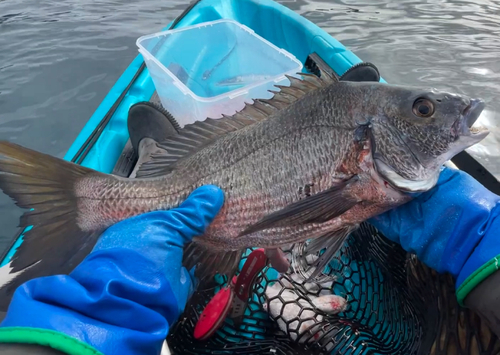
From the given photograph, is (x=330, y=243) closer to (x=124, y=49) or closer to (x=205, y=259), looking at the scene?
(x=205, y=259)

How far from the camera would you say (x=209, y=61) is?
133 inches

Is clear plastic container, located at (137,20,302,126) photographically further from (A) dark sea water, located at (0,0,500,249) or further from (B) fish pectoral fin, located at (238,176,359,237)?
(A) dark sea water, located at (0,0,500,249)

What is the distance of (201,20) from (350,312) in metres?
3.24

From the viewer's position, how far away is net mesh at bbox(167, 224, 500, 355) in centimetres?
151

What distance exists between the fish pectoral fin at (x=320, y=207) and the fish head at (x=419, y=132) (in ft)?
0.53

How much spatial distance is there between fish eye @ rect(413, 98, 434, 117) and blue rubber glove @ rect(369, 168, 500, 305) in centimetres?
33

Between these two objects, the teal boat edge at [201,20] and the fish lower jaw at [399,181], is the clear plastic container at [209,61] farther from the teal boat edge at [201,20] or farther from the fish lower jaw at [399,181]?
the fish lower jaw at [399,181]

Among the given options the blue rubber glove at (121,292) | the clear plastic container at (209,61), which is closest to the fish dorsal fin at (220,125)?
the blue rubber glove at (121,292)

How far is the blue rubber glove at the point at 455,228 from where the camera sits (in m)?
1.29

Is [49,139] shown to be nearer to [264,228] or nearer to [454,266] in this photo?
[264,228]

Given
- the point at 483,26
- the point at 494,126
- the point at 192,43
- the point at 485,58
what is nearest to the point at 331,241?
the point at 192,43

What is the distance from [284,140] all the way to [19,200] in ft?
3.36

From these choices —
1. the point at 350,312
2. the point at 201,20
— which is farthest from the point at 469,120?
the point at 201,20

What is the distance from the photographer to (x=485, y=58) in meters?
5.48
